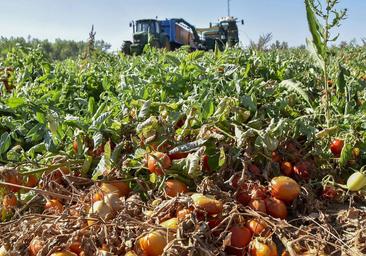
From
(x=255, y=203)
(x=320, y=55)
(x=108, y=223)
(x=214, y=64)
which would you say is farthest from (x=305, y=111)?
(x=108, y=223)

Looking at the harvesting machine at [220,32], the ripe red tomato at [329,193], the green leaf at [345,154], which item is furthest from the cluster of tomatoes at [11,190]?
the harvesting machine at [220,32]

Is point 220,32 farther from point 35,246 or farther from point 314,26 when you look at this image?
point 35,246

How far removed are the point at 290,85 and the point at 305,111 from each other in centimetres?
20

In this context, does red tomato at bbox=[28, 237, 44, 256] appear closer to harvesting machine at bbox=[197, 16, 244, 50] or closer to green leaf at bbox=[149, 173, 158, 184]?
green leaf at bbox=[149, 173, 158, 184]

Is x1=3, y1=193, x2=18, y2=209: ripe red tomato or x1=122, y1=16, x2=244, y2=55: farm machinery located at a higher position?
x1=122, y1=16, x2=244, y2=55: farm machinery

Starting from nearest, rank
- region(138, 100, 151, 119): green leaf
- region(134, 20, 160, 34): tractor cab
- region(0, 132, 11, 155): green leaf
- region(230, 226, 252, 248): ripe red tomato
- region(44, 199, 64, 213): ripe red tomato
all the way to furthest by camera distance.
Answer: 1. region(230, 226, 252, 248): ripe red tomato
2. region(44, 199, 64, 213): ripe red tomato
3. region(138, 100, 151, 119): green leaf
4. region(0, 132, 11, 155): green leaf
5. region(134, 20, 160, 34): tractor cab

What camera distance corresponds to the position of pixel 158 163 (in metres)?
1.82

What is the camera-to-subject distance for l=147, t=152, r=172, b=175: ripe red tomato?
1821 mm

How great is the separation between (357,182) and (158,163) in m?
0.85

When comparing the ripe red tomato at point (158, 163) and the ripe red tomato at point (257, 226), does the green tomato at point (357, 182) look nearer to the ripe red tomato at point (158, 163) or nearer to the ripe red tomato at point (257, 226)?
the ripe red tomato at point (257, 226)

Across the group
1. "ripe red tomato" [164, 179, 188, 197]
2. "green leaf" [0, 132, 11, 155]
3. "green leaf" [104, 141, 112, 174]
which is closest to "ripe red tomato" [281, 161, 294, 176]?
"ripe red tomato" [164, 179, 188, 197]

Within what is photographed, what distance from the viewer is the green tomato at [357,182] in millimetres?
1880

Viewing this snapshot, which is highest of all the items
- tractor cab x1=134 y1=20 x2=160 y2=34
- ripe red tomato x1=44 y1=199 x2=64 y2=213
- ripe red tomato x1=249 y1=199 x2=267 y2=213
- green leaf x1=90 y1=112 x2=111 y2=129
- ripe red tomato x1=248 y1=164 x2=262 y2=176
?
tractor cab x1=134 y1=20 x2=160 y2=34

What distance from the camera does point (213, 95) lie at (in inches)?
101
